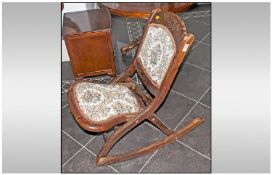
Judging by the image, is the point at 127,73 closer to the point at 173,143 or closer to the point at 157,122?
the point at 157,122

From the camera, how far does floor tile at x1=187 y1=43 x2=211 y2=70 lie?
2.95m

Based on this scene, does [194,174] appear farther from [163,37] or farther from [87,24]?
[87,24]

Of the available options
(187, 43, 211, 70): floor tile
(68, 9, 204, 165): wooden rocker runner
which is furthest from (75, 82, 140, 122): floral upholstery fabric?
(187, 43, 211, 70): floor tile

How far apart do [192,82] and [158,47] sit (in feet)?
3.64

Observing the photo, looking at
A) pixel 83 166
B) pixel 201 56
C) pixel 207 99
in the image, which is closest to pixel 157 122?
pixel 83 166

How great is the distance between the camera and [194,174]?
77.7 inches

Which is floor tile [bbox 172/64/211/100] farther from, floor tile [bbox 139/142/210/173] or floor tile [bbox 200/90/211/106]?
floor tile [bbox 139/142/210/173]

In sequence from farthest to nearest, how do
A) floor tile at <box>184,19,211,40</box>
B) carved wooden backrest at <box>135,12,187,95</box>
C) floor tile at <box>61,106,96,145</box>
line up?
floor tile at <box>184,19,211,40</box>
floor tile at <box>61,106,96,145</box>
carved wooden backrest at <box>135,12,187,95</box>

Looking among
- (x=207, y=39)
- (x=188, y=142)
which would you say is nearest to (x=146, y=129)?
(x=188, y=142)

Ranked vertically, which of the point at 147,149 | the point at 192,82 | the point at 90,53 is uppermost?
the point at 90,53

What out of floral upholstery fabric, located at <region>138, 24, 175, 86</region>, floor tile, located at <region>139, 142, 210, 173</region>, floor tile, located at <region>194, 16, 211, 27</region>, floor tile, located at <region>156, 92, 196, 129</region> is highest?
floral upholstery fabric, located at <region>138, 24, 175, 86</region>

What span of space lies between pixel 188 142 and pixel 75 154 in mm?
976

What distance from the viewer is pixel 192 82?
8.98 ft

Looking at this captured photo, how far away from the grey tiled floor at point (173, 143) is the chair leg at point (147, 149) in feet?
0.17
